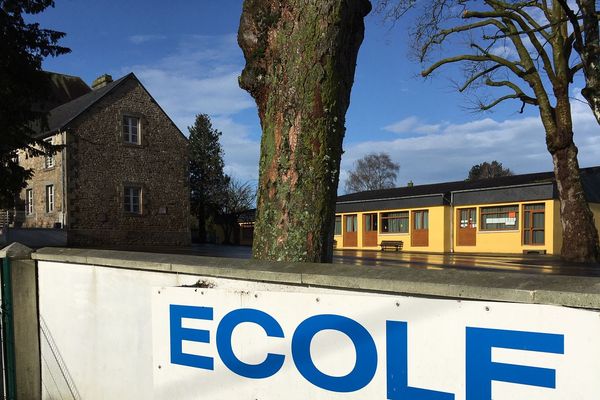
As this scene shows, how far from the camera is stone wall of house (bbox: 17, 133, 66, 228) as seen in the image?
3070cm

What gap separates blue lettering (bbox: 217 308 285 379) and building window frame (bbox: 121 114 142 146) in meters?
33.0

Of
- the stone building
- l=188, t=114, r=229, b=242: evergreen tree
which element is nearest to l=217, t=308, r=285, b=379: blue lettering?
the stone building

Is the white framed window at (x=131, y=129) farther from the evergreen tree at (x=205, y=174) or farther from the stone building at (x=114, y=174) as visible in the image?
the evergreen tree at (x=205, y=174)

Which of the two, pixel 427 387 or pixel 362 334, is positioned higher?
pixel 362 334

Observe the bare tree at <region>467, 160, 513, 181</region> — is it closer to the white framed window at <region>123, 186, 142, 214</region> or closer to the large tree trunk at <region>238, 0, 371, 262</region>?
the white framed window at <region>123, 186, 142, 214</region>

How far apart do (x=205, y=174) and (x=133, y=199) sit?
61.7 feet

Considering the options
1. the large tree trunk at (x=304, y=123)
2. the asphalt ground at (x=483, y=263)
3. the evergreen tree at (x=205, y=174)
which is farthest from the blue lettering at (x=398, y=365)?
the evergreen tree at (x=205, y=174)

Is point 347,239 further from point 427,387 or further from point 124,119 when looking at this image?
point 427,387

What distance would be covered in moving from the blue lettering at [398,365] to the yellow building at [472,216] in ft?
89.3

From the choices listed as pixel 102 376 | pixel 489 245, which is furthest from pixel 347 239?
pixel 102 376

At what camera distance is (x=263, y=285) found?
3084 millimetres

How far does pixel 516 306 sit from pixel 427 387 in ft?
1.99

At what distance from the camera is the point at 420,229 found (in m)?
33.2

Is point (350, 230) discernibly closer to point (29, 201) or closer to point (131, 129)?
point (131, 129)
